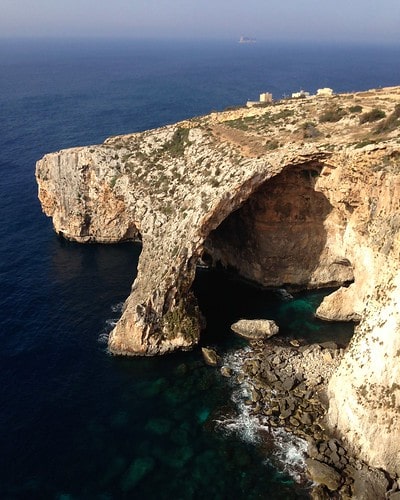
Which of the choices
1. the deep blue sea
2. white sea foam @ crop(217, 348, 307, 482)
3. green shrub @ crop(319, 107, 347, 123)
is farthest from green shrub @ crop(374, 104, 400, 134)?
white sea foam @ crop(217, 348, 307, 482)

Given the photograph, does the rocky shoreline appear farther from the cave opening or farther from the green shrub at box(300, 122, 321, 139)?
the green shrub at box(300, 122, 321, 139)

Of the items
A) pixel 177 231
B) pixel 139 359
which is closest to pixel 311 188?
pixel 177 231

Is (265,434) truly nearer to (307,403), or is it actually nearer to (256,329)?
(307,403)

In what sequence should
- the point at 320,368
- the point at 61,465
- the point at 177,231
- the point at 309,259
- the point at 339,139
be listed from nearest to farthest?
the point at 61,465
the point at 320,368
the point at 339,139
the point at 177,231
the point at 309,259

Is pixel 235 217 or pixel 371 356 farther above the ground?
pixel 235 217

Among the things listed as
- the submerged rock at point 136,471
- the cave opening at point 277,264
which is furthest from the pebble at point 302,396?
the submerged rock at point 136,471

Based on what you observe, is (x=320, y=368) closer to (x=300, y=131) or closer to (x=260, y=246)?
(x=260, y=246)
